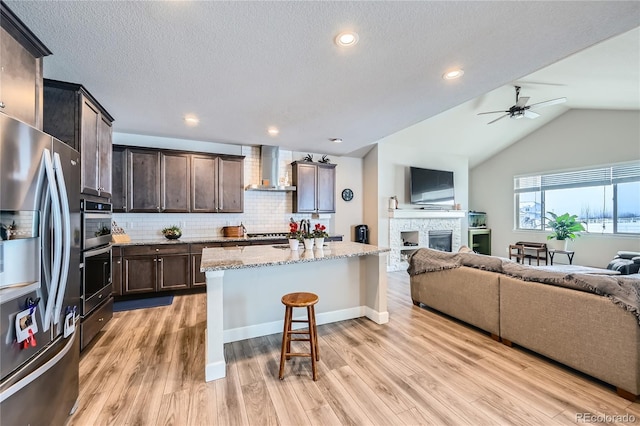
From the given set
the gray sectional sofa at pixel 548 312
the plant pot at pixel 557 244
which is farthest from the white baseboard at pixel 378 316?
the plant pot at pixel 557 244

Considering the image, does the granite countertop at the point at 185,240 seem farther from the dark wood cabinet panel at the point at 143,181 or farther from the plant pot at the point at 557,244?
the plant pot at the point at 557,244

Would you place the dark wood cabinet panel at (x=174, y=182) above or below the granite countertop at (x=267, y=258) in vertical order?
above

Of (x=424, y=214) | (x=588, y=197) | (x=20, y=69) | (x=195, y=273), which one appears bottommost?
(x=195, y=273)

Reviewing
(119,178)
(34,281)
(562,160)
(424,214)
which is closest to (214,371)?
(34,281)

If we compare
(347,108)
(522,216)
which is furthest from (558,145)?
(347,108)

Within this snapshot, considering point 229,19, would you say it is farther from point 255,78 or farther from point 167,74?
point 167,74

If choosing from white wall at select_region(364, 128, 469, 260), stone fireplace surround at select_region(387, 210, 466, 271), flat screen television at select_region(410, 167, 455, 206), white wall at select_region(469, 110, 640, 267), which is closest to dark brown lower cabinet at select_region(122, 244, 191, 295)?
white wall at select_region(364, 128, 469, 260)

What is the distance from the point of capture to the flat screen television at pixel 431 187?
21.5 feet

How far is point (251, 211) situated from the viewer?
17.8 feet

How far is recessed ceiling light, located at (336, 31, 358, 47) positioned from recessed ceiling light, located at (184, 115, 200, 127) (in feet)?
8.01

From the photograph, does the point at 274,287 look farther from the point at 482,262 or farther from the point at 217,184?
the point at 217,184

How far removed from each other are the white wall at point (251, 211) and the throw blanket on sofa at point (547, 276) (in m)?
2.79

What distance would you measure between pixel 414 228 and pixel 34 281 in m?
6.46

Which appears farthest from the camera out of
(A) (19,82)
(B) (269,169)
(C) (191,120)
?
(B) (269,169)
